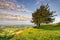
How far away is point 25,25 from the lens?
10.9 m

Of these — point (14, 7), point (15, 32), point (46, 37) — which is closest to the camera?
point (46, 37)

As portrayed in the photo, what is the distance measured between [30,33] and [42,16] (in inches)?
75.9

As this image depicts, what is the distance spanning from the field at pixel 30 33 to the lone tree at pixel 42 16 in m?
0.49

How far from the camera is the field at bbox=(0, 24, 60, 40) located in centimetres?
846

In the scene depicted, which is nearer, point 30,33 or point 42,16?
point 30,33

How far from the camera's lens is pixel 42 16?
1070cm

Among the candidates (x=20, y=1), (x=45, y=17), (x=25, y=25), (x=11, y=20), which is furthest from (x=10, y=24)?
(x=45, y=17)

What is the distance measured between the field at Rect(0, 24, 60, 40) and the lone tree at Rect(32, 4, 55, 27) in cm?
49

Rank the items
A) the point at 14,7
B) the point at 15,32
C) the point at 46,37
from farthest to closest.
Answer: the point at 14,7 → the point at 15,32 → the point at 46,37

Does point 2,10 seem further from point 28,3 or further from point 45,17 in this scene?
point 45,17

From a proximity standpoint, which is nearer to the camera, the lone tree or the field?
the field

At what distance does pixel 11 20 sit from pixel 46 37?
3.85 metres

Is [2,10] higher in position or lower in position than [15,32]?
higher

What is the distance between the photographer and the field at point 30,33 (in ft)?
27.8
